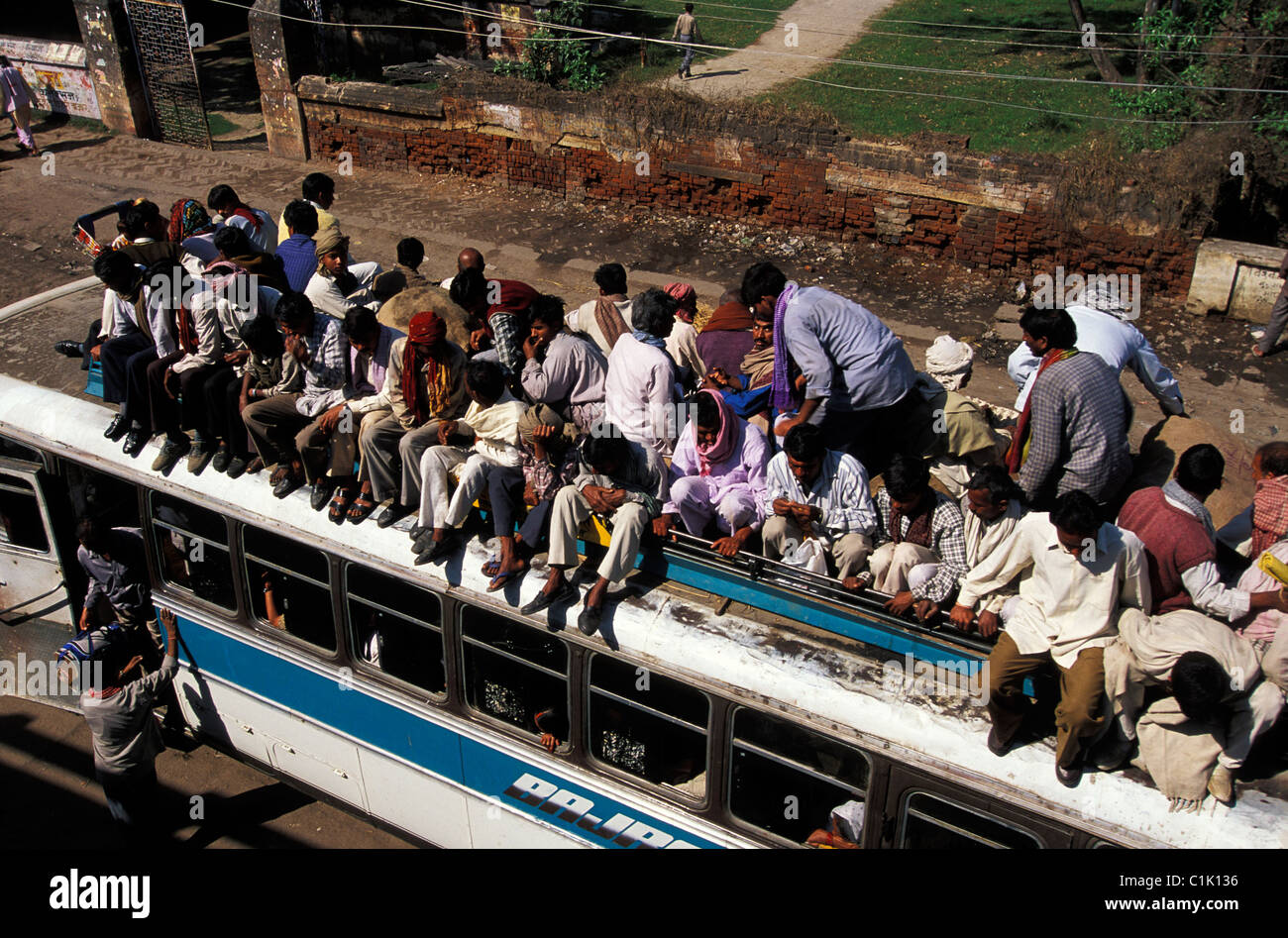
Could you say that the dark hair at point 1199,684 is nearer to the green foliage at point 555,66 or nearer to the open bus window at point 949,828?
the open bus window at point 949,828

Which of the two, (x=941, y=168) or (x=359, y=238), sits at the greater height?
(x=941, y=168)

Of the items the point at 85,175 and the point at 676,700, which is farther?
the point at 85,175

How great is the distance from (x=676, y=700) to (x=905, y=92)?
53.5ft

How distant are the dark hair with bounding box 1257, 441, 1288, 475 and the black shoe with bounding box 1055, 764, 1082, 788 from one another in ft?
6.06

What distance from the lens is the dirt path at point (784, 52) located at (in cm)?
1945

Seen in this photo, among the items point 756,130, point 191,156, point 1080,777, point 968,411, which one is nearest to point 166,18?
point 191,156

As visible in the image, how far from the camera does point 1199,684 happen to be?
11.3 feet

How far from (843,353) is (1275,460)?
205cm

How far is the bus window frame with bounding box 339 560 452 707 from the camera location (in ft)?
17.3

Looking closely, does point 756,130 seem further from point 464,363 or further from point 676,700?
point 676,700

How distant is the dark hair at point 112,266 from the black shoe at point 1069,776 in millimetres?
5754

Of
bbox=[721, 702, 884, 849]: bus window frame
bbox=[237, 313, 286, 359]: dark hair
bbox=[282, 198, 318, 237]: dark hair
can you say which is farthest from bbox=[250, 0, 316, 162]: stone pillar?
bbox=[721, 702, 884, 849]: bus window frame

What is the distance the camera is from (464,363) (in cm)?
548

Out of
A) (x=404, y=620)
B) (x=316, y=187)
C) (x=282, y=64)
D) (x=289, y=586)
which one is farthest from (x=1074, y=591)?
(x=282, y=64)
